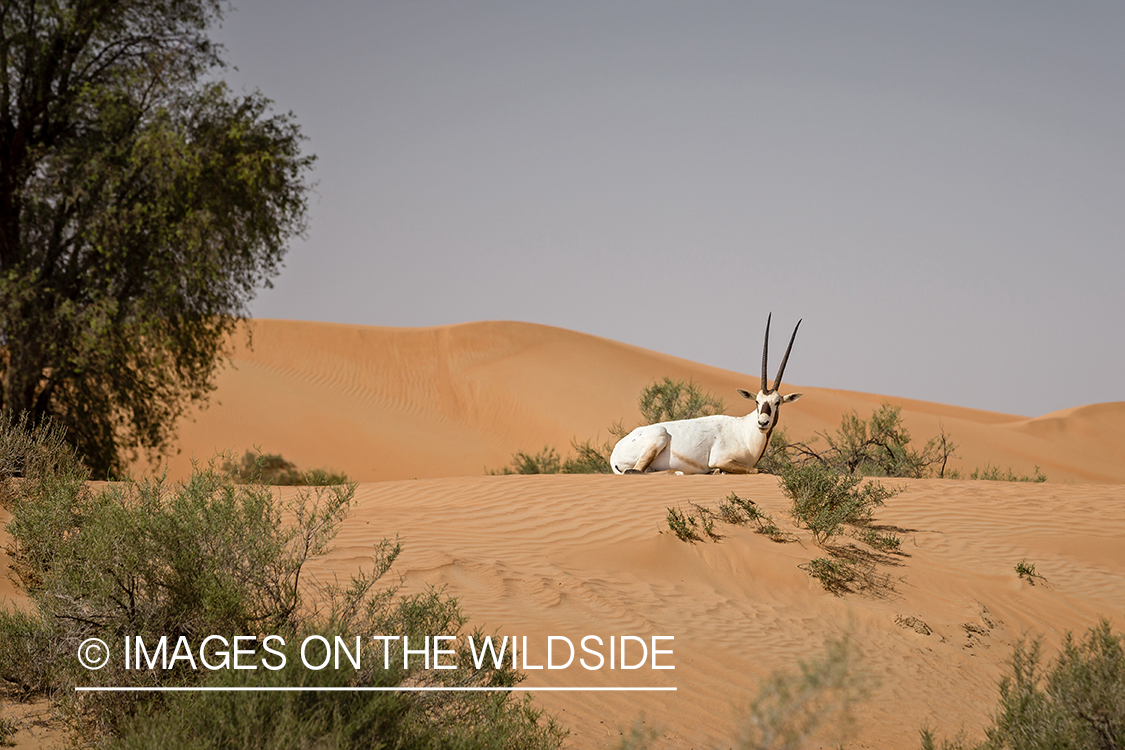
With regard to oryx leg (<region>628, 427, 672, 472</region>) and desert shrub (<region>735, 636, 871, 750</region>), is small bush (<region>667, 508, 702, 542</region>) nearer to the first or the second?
desert shrub (<region>735, 636, 871, 750</region>)

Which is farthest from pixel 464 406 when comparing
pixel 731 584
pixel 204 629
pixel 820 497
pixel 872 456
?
pixel 204 629

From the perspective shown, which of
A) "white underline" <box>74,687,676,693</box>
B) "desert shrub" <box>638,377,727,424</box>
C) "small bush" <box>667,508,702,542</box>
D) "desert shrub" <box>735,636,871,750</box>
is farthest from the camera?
"desert shrub" <box>638,377,727,424</box>

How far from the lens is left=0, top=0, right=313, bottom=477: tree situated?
13195 millimetres

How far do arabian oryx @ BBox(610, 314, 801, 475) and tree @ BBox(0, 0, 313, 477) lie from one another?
8.45 meters

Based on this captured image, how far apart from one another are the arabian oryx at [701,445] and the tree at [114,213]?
27.7 ft

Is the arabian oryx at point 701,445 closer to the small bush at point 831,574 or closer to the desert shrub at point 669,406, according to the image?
the small bush at point 831,574

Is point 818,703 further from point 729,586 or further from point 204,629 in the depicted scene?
point 204,629

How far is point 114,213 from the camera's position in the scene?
528 inches

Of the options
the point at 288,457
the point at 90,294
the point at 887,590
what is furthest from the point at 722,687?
the point at 288,457

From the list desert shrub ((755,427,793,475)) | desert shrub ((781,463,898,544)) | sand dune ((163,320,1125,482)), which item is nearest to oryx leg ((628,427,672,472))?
desert shrub ((781,463,898,544))

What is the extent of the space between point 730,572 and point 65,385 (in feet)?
Result: 43.4

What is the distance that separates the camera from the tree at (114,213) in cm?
1320

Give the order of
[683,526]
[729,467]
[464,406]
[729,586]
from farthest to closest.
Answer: [464,406], [729,467], [683,526], [729,586]

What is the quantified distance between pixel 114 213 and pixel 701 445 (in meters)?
10.8
